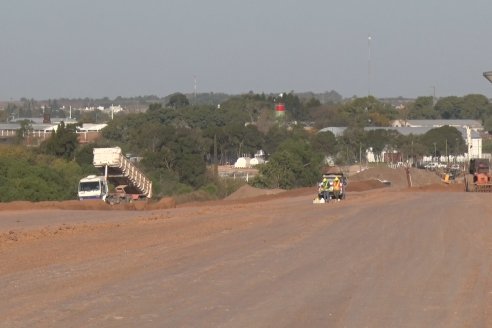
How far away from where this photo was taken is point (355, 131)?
142 m

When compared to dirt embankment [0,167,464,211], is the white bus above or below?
above

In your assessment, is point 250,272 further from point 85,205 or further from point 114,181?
point 114,181

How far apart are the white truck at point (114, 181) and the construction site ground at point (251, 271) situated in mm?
15399

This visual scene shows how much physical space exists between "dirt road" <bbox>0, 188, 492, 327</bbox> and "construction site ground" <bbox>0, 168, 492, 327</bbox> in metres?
0.03

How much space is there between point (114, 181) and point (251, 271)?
38807 mm

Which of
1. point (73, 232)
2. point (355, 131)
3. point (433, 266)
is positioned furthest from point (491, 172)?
point (355, 131)

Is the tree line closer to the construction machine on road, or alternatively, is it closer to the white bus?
the white bus

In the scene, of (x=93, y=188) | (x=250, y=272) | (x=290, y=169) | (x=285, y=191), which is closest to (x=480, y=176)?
(x=285, y=191)

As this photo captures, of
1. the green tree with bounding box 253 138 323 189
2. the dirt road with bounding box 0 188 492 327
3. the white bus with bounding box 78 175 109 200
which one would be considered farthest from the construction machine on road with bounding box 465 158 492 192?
the dirt road with bounding box 0 188 492 327

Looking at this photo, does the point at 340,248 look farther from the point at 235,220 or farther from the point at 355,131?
the point at 355,131

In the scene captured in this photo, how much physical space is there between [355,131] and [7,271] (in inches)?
4862

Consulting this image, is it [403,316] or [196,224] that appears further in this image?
[196,224]

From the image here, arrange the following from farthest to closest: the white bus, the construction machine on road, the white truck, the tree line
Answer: the tree line → the construction machine on road → the white truck → the white bus

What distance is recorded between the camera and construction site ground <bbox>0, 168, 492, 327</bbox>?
1455cm
